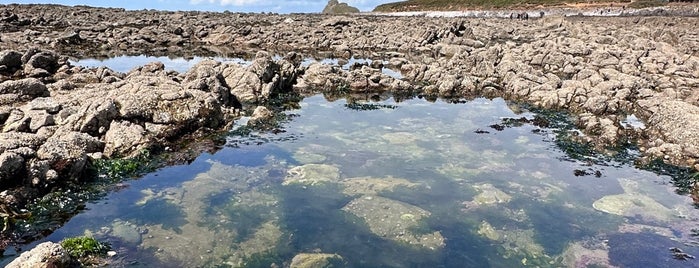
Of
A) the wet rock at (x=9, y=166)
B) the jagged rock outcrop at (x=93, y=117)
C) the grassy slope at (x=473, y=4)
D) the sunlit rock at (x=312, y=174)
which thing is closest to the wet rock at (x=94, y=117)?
the jagged rock outcrop at (x=93, y=117)

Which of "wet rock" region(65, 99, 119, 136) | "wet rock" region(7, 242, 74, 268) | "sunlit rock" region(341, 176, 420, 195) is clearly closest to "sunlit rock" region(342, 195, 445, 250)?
"sunlit rock" region(341, 176, 420, 195)

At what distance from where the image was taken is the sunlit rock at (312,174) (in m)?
20.4

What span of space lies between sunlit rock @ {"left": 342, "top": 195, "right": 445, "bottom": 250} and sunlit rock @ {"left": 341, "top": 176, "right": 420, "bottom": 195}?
0.66 meters

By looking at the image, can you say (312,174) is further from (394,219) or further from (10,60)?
(10,60)

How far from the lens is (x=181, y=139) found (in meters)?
24.4

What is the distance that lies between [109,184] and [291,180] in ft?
24.3

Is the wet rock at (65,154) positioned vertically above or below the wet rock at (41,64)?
below

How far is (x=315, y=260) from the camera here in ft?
46.8

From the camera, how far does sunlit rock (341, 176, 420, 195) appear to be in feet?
64.1

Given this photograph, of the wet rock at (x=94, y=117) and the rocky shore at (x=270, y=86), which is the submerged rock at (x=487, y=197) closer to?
the rocky shore at (x=270, y=86)

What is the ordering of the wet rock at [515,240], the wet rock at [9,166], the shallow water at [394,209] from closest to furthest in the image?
1. the shallow water at [394,209]
2. the wet rock at [515,240]
3. the wet rock at [9,166]

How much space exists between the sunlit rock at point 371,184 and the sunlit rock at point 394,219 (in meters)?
0.66

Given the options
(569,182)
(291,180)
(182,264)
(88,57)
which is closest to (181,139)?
(291,180)

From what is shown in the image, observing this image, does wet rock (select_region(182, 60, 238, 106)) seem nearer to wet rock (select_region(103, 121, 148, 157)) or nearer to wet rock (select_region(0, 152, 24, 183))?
wet rock (select_region(103, 121, 148, 157))
